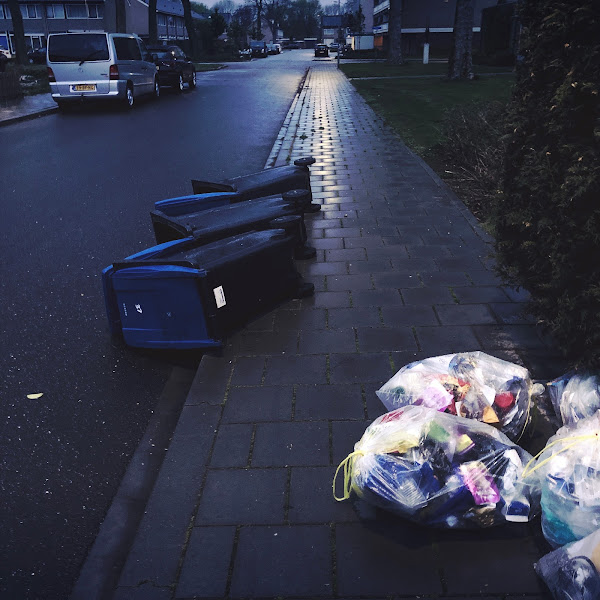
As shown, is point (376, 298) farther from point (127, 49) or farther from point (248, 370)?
point (127, 49)

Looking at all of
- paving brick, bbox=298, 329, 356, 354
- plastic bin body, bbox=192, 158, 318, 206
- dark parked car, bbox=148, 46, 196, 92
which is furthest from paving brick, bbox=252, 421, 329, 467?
dark parked car, bbox=148, 46, 196, 92

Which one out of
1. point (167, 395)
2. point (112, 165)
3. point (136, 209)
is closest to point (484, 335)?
point (167, 395)

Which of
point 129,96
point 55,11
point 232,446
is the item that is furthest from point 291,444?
point 55,11

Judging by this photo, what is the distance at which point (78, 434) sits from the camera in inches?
130

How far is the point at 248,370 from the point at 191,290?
612mm

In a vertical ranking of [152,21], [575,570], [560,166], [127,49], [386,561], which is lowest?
[386,561]

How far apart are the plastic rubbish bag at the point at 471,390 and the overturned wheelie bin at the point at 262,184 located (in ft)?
9.39

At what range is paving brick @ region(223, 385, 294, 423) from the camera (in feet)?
10.6

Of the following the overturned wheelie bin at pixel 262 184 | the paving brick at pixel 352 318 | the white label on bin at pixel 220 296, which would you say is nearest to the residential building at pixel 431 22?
the overturned wheelie bin at pixel 262 184

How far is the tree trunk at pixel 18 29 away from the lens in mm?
35156

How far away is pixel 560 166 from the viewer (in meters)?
3.17

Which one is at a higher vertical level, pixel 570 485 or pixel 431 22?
pixel 431 22

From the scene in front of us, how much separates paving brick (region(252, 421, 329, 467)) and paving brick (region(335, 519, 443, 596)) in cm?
47

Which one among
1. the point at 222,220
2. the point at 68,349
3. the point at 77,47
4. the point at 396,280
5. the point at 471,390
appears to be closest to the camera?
the point at 471,390
